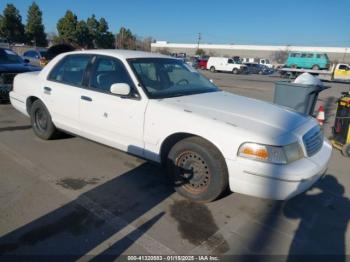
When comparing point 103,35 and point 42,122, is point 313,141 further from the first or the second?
point 103,35

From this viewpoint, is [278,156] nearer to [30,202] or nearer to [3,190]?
[30,202]

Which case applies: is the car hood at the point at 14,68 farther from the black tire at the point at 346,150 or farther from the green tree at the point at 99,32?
the green tree at the point at 99,32

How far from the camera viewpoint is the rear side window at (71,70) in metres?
4.73

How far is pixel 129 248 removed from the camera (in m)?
2.77

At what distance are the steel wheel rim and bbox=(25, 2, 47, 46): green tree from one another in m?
49.5

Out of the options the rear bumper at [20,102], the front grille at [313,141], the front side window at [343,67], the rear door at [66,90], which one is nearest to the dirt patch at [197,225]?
the front grille at [313,141]

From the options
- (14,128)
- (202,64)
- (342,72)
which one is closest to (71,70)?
(14,128)

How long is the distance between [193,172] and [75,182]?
1517mm

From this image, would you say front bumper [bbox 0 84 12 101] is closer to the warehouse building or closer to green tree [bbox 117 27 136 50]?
green tree [bbox 117 27 136 50]

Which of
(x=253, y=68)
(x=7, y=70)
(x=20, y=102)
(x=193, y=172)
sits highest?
(x=7, y=70)

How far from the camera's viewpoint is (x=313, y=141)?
3596 millimetres

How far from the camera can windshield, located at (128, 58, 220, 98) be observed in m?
4.13

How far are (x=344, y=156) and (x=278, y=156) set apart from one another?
3.33 metres

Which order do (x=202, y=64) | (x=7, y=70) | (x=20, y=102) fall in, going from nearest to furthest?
(x=20, y=102) → (x=7, y=70) → (x=202, y=64)
